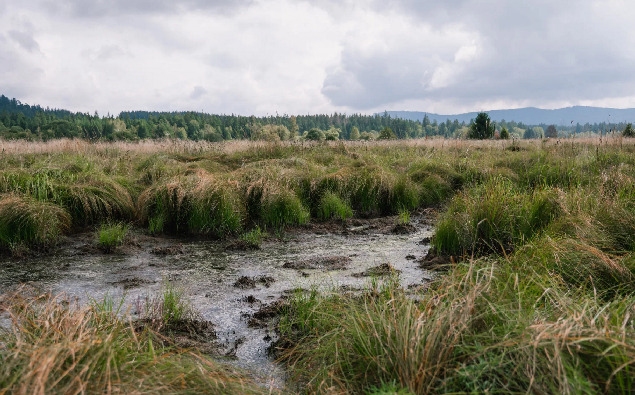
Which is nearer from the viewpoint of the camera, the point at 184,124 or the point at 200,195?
the point at 200,195

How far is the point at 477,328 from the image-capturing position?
102 inches

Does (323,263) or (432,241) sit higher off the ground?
(432,241)

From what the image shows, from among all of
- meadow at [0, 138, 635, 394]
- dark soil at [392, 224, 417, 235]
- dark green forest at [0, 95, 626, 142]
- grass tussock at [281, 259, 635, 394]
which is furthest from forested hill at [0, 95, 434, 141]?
grass tussock at [281, 259, 635, 394]

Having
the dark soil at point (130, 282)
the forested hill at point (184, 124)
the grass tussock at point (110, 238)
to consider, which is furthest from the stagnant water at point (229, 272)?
the forested hill at point (184, 124)

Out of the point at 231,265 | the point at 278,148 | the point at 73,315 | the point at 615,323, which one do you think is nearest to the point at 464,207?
the point at 231,265

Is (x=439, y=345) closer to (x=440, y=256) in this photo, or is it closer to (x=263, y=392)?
(x=263, y=392)

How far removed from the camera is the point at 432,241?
611 cm

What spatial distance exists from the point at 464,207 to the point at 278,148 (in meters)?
7.38

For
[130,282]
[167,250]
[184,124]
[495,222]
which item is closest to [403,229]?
[495,222]

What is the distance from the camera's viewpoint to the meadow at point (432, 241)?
223cm

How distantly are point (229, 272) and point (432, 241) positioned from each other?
7.93ft

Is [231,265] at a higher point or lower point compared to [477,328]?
lower

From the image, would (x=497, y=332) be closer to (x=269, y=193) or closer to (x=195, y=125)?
(x=269, y=193)

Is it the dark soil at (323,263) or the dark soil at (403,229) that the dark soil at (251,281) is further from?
the dark soil at (403,229)
